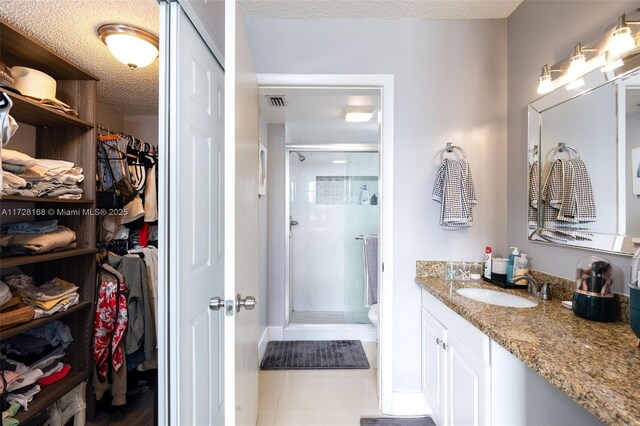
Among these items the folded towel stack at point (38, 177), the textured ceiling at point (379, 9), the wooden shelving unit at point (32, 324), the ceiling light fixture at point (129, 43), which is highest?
the textured ceiling at point (379, 9)

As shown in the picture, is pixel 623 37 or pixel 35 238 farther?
pixel 623 37

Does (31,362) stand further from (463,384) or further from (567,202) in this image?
(567,202)

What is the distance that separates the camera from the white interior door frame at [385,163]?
177 cm

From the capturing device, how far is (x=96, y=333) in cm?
137

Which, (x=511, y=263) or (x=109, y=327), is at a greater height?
(x=511, y=263)

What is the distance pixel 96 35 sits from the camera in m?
1.35

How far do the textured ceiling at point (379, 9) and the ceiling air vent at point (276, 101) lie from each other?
1.88ft

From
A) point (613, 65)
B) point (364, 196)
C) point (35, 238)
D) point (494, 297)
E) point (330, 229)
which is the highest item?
point (613, 65)

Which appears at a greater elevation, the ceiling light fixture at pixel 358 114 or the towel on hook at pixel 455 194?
the ceiling light fixture at pixel 358 114

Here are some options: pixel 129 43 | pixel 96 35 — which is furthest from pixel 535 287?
pixel 96 35

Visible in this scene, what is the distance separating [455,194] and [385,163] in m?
0.46

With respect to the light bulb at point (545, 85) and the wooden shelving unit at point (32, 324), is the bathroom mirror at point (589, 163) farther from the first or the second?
the wooden shelving unit at point (32, 324)

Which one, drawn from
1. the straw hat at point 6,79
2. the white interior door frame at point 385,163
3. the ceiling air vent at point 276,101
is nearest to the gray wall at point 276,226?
the ceiling air vent at point 276,101

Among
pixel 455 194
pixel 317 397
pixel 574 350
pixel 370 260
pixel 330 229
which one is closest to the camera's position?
pixel 574 350
